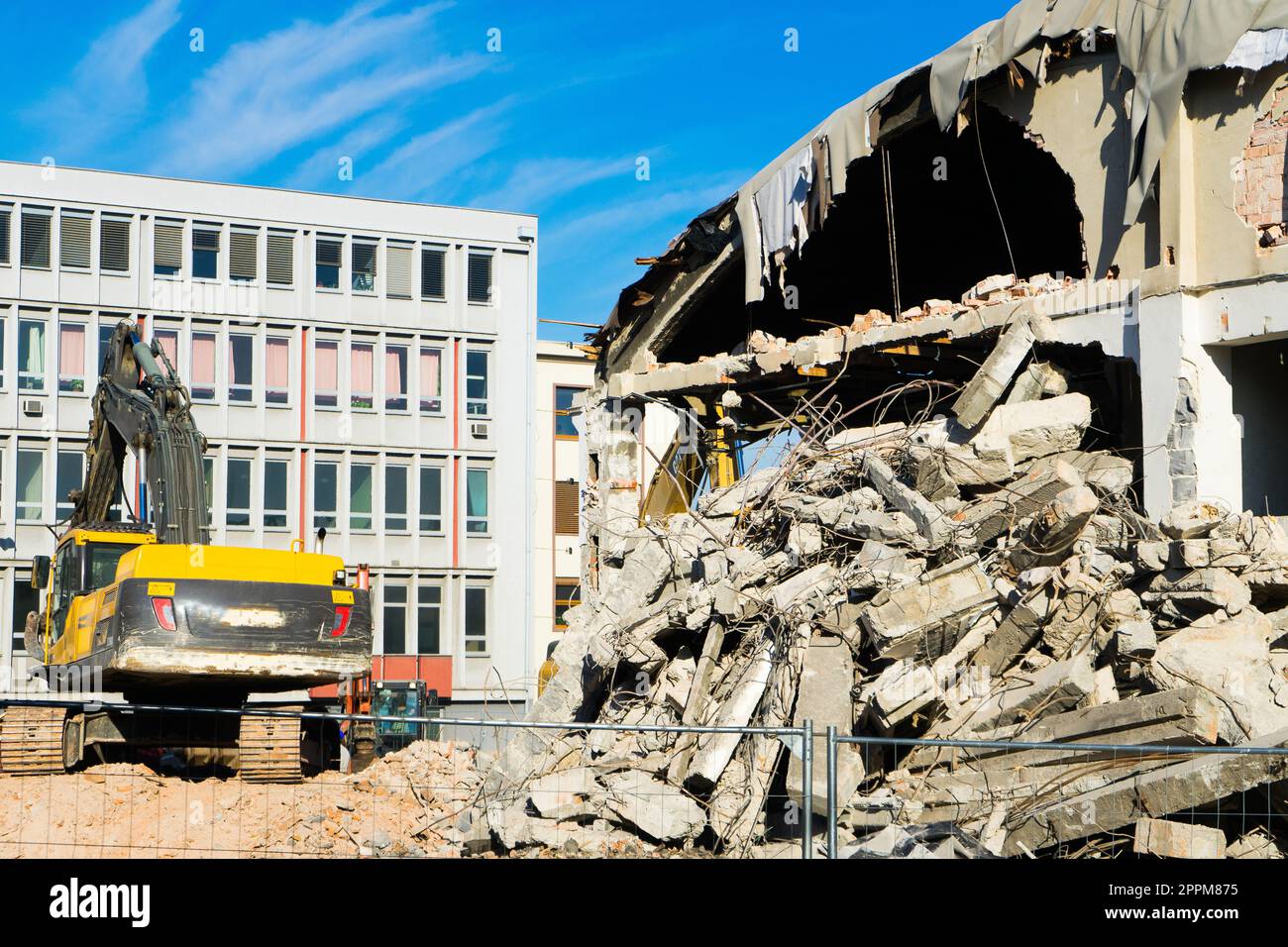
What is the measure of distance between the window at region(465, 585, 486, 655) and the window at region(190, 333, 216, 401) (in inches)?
326

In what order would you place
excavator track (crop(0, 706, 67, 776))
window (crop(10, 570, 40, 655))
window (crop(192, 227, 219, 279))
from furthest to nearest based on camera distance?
1. window (crop(192, 227, 219, 279))
2. window (crop(10, 570, 40, 655))
3. excavator track (crop(0, 706, 67, 776))

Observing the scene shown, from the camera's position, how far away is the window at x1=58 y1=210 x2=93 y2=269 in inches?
1321

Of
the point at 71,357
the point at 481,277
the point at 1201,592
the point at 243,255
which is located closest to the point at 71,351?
the point at 71,357

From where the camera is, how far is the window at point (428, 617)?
35.5m

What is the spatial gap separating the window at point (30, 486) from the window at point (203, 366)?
397cm

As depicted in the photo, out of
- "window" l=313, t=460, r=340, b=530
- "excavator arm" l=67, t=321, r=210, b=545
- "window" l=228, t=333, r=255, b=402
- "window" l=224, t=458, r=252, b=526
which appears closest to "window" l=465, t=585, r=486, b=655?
"window" l=313, t=460, r=340, b=530

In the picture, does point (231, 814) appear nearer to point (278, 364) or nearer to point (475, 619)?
point (475, 619)

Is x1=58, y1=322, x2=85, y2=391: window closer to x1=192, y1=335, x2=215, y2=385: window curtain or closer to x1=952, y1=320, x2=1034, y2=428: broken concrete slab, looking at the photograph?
x1=192, y1=335, x2=215, y2=385: window curtain

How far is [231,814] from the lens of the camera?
11430 millimetres

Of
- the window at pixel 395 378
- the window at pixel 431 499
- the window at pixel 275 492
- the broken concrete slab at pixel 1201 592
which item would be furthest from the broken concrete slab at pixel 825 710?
the window at pixel 395 378

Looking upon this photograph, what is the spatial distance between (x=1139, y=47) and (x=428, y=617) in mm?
25589

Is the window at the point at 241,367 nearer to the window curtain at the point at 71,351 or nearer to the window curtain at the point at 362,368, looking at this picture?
the window curtain at the point at 362,368

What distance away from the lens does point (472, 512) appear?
36656 millimetres
